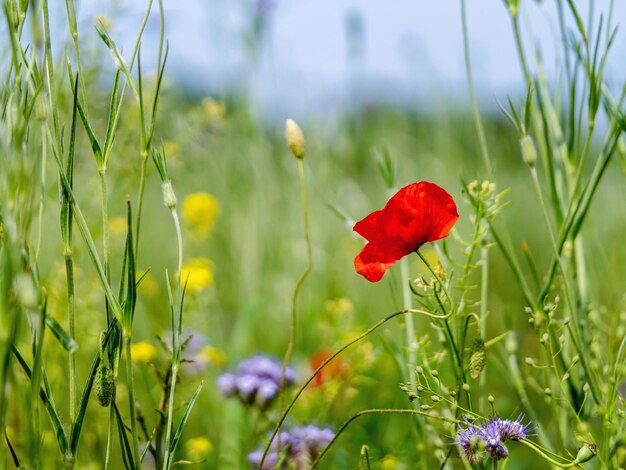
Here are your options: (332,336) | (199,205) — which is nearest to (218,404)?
(332,336)

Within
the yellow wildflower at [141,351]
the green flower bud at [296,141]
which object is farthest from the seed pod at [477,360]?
the yellow wildflower at [141,351]

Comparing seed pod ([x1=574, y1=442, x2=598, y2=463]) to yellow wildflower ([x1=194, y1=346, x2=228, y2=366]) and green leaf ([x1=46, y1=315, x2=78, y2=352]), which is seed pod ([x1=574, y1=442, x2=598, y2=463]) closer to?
green leaf ([x1=46, y1=315, x2=78, y2=352])

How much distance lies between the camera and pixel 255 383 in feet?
4.07

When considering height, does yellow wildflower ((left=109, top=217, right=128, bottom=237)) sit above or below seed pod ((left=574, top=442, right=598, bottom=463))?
below

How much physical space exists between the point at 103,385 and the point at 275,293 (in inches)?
59.6

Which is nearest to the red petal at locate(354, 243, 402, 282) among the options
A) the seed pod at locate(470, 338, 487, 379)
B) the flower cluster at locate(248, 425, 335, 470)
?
the seed pod at locate(470, 338, 487, 379)

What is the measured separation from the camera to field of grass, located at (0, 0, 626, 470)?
0.73 m

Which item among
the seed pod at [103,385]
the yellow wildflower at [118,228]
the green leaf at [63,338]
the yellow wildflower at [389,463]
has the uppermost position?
the green leaf at [63,338]

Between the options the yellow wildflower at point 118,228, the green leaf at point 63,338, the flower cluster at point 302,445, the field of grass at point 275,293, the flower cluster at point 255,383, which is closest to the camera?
the green leaf at point 63,338

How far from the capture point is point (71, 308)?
0.73 m

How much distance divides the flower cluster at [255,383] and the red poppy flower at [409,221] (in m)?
0.53

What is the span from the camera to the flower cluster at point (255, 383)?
1.23 metres

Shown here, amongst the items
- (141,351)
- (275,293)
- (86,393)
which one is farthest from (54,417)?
(275,293)

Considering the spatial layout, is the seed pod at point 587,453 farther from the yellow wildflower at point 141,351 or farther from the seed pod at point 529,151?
the yellow wildflower at point 141,351
